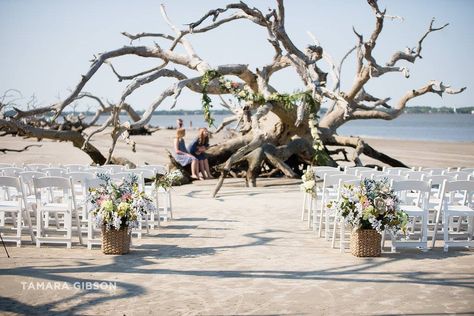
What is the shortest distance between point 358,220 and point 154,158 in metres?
19.2

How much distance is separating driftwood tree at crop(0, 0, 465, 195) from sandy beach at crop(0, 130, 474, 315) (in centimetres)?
633

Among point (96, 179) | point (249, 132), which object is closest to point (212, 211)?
point (96, 179)

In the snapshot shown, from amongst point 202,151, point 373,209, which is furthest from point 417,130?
point 373,209

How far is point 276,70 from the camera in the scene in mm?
19875

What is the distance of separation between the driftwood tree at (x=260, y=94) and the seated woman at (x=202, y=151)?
740 millimetres

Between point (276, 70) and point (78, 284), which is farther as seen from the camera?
point (276, 70)

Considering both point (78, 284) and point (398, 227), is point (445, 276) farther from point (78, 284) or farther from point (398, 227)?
point (78, 284)

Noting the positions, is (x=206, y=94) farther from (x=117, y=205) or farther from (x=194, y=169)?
(x=117, y=205)

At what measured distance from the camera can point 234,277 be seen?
6723 mm

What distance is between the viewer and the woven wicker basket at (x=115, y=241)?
7910mm

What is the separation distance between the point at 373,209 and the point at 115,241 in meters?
3.35

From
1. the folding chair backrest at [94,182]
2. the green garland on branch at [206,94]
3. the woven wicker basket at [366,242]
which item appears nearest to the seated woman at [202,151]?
the green garland on branch at [206,94]

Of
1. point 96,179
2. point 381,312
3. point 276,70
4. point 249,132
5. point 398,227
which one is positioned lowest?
point 381,312

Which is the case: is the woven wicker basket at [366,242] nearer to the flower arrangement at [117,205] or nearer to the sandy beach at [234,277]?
the sandy beach at [234,277]
